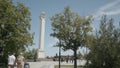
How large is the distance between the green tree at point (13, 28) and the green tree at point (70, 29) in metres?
4.87

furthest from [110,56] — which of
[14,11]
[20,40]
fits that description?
[14,11]

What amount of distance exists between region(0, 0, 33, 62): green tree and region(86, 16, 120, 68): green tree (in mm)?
25464

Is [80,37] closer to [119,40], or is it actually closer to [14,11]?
[14,11]

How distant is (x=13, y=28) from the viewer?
51938 mm

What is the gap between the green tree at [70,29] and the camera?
174ft

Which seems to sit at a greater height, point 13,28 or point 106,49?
point 13,28

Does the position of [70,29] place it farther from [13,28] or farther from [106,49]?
[106,49]

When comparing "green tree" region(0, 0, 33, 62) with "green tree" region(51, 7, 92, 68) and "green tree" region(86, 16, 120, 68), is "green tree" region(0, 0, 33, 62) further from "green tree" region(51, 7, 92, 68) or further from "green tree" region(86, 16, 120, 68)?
"green tree" region(86, 16, 120, 68)

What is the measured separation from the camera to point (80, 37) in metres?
53.1

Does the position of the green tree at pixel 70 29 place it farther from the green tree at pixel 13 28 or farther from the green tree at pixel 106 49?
the green tree at pixel 106 49

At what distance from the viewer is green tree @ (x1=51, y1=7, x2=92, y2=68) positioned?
53094 mm

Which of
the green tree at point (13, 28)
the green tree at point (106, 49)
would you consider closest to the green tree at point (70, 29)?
the green tree at point (13, 28)

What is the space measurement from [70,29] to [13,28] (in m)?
9.17

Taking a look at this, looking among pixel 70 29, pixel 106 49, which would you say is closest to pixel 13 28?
pixel 70 29
